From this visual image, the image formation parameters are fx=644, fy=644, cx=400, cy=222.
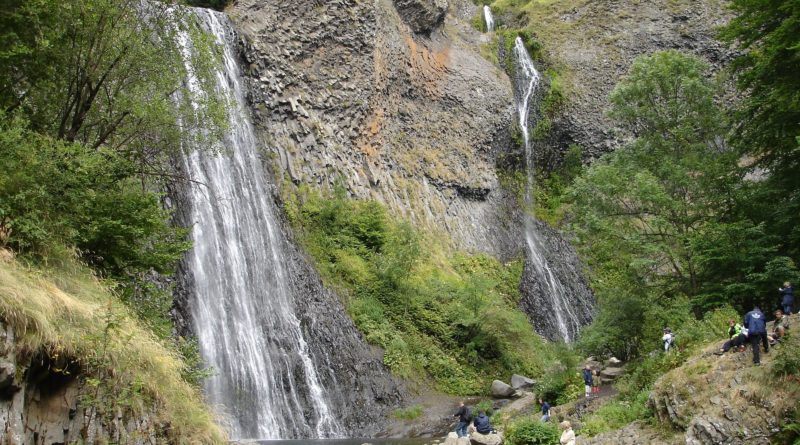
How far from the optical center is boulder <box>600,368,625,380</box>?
1992 centimetres

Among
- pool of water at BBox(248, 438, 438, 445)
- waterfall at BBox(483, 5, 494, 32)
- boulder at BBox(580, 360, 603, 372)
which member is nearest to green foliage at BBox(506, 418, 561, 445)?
pool of water at BBox(248, 438, 438, 445)

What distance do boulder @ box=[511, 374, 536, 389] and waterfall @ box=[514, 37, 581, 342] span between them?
28.4 ft

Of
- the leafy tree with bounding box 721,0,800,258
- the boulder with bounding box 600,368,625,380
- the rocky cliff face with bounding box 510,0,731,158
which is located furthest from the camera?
the rocky cliff face with bounding box 510,0,731,158

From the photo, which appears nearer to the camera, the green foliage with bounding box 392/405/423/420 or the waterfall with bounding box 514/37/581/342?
the green foliage with bounding box 392/405/423/420

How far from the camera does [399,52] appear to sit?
124 ft

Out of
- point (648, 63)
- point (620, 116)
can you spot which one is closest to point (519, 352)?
point (620, 116)

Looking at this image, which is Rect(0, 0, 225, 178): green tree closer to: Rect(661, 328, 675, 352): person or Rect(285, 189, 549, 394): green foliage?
Rect(661, 328, 675, 352): person

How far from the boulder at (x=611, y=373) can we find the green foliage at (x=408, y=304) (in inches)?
204

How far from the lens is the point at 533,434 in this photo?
570 inches

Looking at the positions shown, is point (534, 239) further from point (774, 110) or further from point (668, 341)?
point (668, 341)

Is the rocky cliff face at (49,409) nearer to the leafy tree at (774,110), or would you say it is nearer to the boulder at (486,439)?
the boulder at (486,439)

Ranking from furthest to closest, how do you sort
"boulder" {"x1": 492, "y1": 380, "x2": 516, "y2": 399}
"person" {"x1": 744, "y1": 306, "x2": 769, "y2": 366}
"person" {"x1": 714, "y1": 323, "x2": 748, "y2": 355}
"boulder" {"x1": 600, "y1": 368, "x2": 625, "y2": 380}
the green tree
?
"boulder" {"x1": 492, "y1": 380, "x2": 516, "y2": 399}, "boulder" {"x1": 600, "y1": 368, "x2": 625, "y2": 380}, "person" {"x1": 714, "y1": 323, "x2": 748, "y2": 355}, the green tree, "person" {"x1": 744, "y1": 306, "x2": 769, "y2": 366}

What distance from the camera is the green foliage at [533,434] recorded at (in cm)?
1429

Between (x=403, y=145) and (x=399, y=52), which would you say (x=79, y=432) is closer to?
(x=403, y=145)
